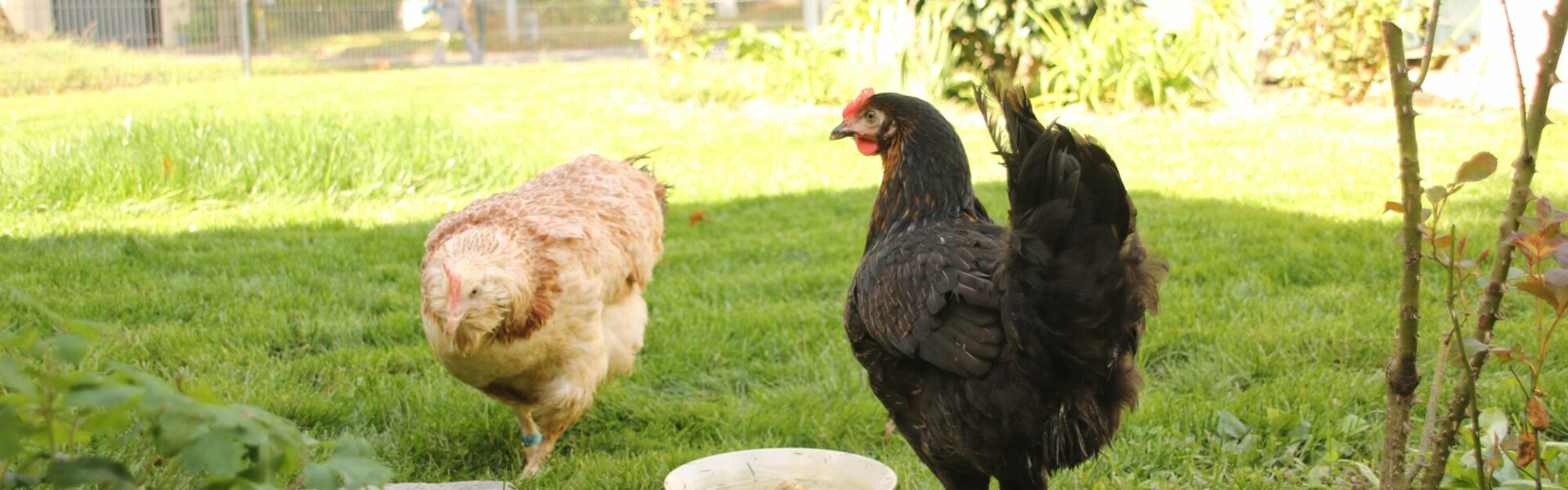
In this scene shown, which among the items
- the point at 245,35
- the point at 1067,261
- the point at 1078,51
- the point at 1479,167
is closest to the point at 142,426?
the point at 1067,261

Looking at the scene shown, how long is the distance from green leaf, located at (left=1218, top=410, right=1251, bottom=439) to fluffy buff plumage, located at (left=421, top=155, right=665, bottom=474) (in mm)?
1870

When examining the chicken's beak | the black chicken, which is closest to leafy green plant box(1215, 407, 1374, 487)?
the black chicken

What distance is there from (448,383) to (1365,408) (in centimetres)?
297

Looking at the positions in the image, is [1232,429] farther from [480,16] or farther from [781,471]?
[480,16]

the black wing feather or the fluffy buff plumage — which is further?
the fluffy buff plumage

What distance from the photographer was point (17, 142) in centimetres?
816

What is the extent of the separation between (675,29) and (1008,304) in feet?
38.8

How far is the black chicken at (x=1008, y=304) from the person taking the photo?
2.30 metres

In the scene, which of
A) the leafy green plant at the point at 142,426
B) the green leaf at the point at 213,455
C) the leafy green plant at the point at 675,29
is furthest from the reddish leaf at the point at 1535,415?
the leafy green plant at the point at 675,29

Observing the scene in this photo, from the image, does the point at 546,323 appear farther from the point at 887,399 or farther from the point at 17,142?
the point at 17,142

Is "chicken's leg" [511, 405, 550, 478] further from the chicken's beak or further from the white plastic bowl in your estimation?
the chicken's beak

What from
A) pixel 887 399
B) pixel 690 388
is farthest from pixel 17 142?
pixel 887 399

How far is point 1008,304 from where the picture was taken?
95.5 inches

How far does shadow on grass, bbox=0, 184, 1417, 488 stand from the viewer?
366cm
